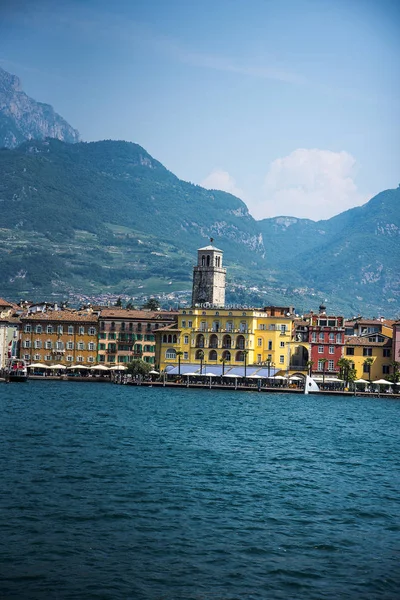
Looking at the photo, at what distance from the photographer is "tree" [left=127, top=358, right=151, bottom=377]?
129000 millimetres

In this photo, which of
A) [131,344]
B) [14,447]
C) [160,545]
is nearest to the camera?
[160,545]

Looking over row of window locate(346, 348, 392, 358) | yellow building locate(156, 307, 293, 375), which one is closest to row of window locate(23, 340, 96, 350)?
yellow building locate(156, 307, 293, 375)

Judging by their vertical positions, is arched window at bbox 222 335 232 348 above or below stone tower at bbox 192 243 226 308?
below

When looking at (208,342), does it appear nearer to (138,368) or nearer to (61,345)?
(138,368)

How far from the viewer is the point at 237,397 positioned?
111m

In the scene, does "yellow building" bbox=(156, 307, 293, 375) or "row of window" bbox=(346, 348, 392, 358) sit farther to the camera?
"yellow building" bbox=(156, 307, 293, 375)

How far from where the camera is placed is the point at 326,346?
130 m

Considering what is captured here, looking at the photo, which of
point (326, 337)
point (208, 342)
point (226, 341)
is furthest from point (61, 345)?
point (326, 337)

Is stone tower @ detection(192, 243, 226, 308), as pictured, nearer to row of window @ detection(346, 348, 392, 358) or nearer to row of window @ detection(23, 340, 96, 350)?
row of window @ detection(23, 340, 96, 350)

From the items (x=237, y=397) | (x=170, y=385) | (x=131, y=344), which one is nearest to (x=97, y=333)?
(x=131, y=344)

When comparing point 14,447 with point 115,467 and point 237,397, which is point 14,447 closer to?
point 115,467

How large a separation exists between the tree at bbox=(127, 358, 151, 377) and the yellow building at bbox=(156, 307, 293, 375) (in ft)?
13.6

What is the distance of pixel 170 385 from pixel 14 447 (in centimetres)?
7736

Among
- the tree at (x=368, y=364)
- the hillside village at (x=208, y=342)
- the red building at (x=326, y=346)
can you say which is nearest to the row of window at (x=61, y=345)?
the hillside village at (x=208, y=342)
